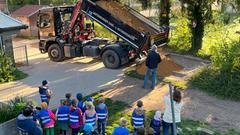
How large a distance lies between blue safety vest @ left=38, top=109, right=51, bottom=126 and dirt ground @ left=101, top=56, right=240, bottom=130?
12.5 feet

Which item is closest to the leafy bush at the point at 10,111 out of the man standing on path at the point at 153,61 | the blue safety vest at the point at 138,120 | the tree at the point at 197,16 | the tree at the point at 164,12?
the blue safety vest at the point at 138,120

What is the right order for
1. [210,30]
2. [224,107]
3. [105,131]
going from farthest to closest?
[210,30] < [224,107] < [105,131]

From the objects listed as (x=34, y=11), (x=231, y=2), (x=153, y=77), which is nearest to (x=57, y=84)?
(x=153, y=77)

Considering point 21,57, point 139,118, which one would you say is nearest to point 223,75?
point 139,118

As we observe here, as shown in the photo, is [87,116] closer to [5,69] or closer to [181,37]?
[5,69]

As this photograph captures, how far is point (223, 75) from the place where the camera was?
13898 millimetres

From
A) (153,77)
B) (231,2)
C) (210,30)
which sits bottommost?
(153,77)

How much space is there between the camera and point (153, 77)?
559 inches

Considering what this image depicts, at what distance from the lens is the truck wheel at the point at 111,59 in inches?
677

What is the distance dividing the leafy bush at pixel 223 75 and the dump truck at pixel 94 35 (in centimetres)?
317

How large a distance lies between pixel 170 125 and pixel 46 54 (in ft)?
41.7

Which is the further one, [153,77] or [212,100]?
[153,77]

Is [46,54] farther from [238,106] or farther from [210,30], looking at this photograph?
[238,106]

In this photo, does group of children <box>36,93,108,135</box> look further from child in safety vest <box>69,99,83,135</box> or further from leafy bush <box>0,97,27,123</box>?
leafy bush <box>0,97,27,123</box>
